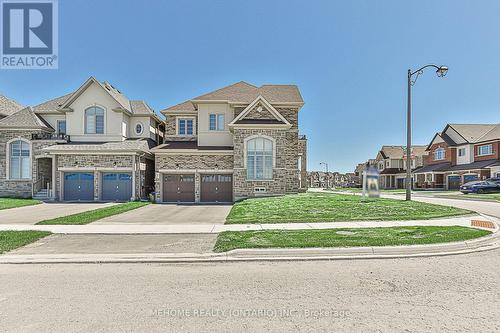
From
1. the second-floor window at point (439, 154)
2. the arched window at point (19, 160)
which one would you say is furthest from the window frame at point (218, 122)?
the second-floor window at point (439, 154)

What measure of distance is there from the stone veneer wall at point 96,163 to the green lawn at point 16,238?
13855 mm

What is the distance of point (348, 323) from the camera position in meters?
3.93

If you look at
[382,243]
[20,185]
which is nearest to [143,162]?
[20,185]

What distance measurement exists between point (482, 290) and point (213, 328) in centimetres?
477

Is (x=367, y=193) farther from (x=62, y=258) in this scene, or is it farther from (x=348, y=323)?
(x=62, y=258)

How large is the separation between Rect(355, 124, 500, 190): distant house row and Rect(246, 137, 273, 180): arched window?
17.4 meters

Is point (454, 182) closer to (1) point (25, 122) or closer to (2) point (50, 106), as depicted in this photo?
(2) point (50, 106)

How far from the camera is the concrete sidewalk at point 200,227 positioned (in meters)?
10.5

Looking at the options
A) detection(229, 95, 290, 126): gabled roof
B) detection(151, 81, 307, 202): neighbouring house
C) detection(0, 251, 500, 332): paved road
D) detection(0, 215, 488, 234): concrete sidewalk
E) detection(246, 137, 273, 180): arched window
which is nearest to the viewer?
detection(0, 251, 500, 332): paved road

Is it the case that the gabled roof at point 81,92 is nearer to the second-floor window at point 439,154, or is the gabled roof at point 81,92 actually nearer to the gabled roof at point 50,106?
the gabled roof at point 50,106

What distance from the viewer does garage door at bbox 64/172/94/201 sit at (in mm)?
24172

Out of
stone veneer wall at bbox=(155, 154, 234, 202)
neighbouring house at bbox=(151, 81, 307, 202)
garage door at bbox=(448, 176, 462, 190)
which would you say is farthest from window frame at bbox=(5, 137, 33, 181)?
garage door at bbox=(448, 176, 462, 190)

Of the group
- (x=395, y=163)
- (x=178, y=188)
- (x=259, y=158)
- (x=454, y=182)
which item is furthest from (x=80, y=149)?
(x=454, y=182)

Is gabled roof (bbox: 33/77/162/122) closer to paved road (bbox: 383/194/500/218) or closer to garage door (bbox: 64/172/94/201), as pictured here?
garage door (bbox: 64/172/94/201)
